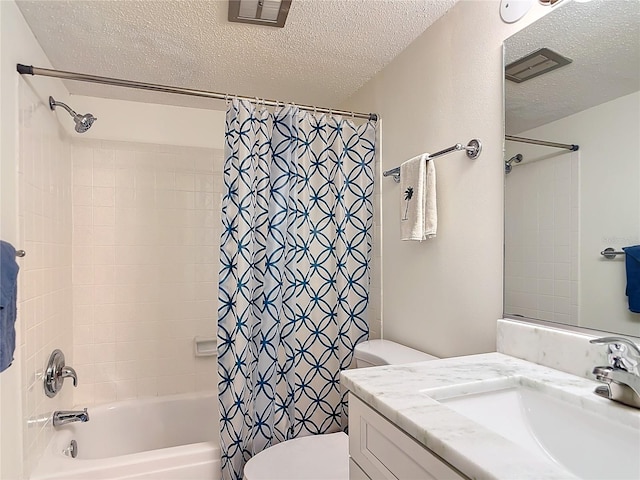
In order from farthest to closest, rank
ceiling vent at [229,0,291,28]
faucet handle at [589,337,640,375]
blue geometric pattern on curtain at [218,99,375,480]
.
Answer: blue geometric pattern on curtain at [218,99,375,480], ceiling vent at [229,0,291,28], faucet handle at [589,337,640,375]

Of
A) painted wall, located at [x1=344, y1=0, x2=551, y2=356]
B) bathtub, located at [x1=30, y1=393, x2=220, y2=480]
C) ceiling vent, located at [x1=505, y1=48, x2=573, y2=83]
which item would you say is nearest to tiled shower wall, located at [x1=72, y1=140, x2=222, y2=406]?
bathtub, located at [x1=30, y1=393, x2=220, y2=480]

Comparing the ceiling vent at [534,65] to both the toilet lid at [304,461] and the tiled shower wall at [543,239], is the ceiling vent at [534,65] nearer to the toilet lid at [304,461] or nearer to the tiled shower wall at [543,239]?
the tiled shower wall at [543,239]

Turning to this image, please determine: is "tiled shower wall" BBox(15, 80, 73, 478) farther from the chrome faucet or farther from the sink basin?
the sink basin

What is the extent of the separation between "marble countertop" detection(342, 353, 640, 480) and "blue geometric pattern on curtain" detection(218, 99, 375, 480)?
0.85m

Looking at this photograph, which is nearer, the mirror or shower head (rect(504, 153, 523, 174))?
the mirror

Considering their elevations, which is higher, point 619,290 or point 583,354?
point 619,290

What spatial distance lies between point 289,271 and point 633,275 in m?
1.29

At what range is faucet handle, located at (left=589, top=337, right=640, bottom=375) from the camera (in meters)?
0.86

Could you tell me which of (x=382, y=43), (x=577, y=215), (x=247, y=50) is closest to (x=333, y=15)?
(x=382, y=43)

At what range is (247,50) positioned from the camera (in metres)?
1.91

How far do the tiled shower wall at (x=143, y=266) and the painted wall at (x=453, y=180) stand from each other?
130 centimetres

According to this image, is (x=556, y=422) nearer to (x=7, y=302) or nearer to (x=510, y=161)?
(x=510, y=161)

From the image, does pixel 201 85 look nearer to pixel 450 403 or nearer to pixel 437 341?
pixel 437 341

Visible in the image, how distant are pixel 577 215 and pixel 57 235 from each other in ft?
7.56
